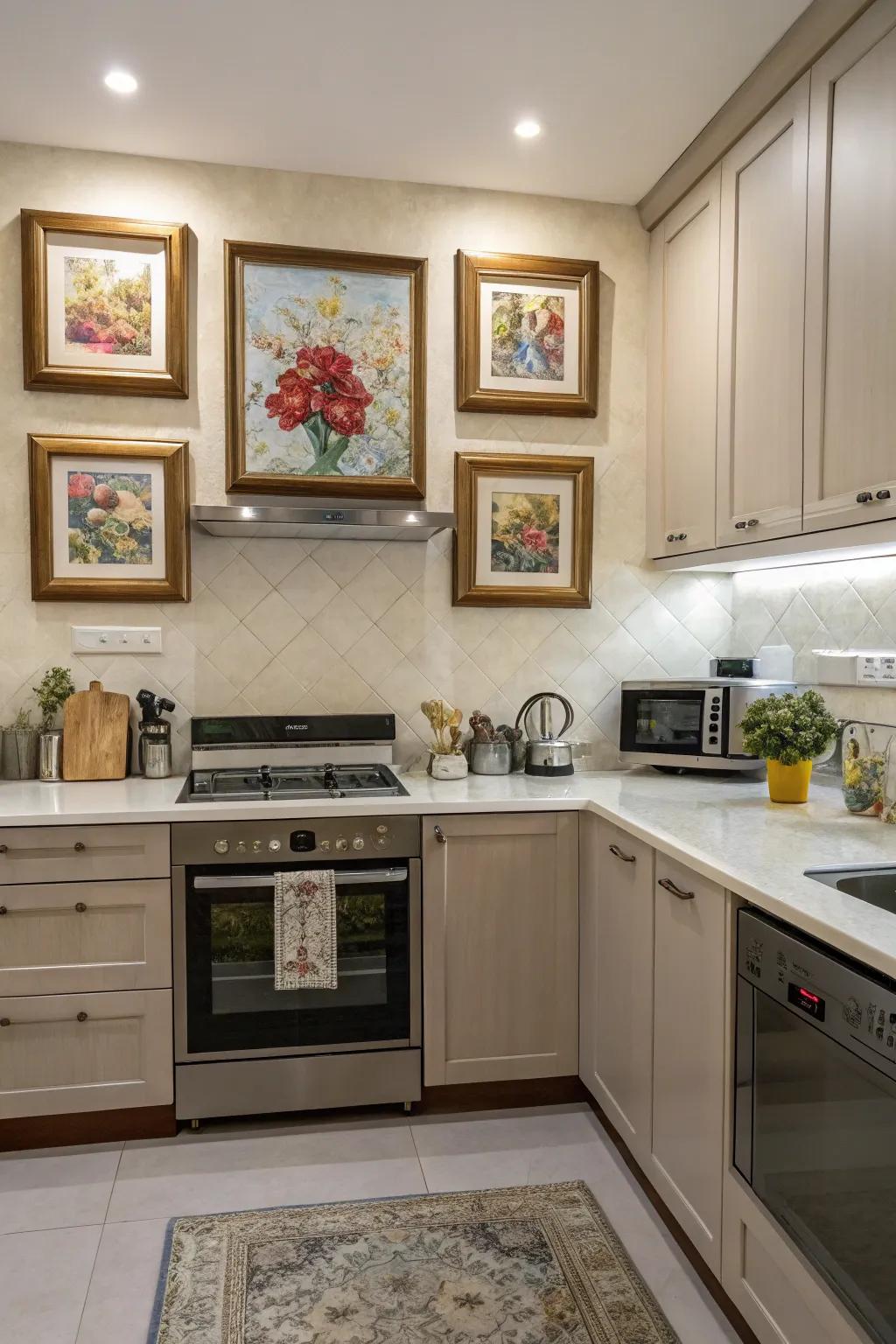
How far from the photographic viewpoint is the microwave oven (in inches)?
106

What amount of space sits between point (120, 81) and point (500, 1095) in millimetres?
2866

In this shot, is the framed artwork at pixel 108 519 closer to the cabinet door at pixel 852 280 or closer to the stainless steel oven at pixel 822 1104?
the cabinet door at pixel 852 280

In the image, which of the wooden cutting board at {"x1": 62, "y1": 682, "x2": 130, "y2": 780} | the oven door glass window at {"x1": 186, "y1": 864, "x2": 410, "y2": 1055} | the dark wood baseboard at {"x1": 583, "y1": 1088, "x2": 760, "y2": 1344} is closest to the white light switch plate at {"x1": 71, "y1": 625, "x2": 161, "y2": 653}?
the wooden cutting board at {"x1": 62, "y1": 682, "x2": 130, "y2": 780}

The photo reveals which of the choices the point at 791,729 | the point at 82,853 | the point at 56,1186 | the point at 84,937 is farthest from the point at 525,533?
the point at 56,1186

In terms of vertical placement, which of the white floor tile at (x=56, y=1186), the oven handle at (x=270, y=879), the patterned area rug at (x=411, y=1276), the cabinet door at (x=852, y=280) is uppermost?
the cabinet door at (x=852, y=280)

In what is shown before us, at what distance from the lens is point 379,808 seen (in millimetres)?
2459

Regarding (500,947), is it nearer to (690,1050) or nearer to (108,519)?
(690,1050)

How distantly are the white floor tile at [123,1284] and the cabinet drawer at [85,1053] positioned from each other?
361 millimetres

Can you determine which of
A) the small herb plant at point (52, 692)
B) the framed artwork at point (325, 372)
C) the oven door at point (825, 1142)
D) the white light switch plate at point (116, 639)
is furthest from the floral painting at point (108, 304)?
the oven door at point (825, 1142)

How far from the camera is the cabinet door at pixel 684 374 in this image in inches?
105

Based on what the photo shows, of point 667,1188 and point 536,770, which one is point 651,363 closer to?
point 536,770

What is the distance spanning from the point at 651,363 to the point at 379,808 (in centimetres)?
175

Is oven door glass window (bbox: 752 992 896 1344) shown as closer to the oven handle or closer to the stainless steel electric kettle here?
the oven handle

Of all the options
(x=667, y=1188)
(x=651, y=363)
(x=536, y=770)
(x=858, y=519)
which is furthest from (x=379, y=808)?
(x=651, y=363)
